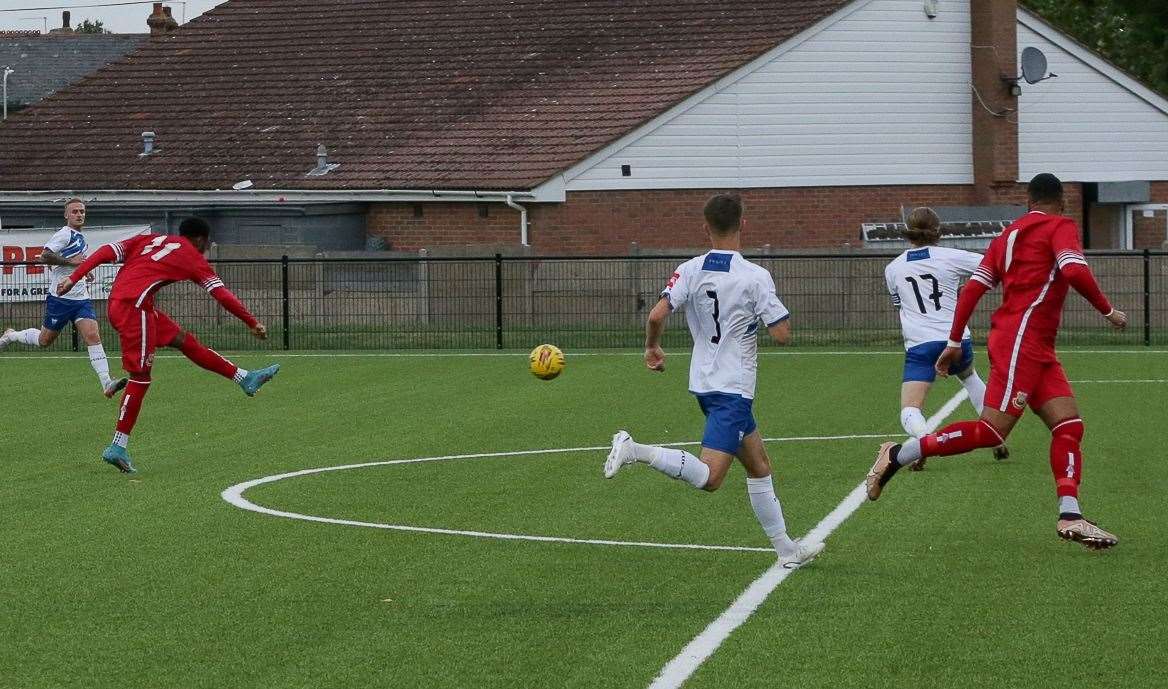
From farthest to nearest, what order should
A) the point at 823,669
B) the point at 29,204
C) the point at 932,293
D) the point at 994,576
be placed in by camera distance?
the point at 29,204
the point at 932,293
the point at 994,576
the point at 823,669

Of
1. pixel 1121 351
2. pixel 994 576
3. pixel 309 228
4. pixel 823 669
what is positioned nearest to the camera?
pixel 823 669

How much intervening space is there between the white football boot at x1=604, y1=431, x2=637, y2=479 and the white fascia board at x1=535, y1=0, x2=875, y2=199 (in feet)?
85.7

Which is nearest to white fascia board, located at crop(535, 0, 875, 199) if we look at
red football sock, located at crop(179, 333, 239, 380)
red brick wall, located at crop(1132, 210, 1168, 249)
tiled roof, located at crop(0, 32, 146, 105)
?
red brick wall, located at crop(1132, 210, 1168, 249)

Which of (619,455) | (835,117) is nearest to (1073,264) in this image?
(619,455)

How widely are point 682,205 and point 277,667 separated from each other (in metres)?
29.2

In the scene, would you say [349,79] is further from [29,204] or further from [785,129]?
[785,129]

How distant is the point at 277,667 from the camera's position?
7039mm

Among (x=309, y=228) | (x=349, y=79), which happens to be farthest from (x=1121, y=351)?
(x=349, y=79)

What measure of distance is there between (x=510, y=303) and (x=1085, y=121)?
15914mm

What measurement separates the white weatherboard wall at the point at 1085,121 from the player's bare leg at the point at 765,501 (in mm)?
29815

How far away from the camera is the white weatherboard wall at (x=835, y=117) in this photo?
3562cm

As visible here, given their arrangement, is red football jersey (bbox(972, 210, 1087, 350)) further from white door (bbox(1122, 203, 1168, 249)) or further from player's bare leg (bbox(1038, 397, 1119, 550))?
→ white door (bbox(1122, 203, 1168, 249))

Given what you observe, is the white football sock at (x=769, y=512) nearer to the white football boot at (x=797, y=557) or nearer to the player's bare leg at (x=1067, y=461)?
the white football boot at (x=797, y=557)

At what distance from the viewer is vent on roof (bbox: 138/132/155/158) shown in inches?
1511
